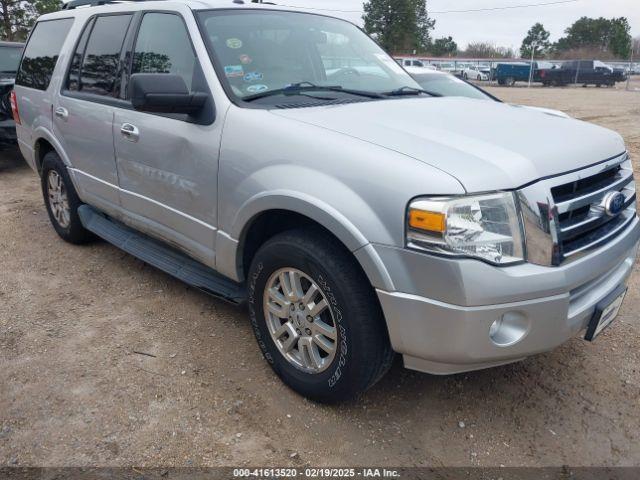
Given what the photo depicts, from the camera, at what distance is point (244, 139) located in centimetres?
270

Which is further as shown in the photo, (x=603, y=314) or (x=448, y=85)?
(x=448, y=85)

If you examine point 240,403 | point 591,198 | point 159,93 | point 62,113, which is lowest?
point 240,403

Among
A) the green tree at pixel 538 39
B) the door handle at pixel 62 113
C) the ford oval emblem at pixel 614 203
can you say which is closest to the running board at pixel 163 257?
the door handle at pixel 62 113

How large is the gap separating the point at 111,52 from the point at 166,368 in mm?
2224

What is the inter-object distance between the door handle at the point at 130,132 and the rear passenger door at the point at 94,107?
0.20 m

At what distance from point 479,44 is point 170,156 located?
293ft

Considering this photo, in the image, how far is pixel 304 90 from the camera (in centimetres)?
306

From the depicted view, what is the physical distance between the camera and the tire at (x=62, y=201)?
452 centimetres

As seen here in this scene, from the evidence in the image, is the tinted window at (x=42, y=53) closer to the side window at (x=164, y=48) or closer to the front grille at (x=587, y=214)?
the side window at (x=164, y=48)

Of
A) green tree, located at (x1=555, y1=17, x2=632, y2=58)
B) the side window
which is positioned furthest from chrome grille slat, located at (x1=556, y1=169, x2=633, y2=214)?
green tree, located at (x1=555, y1=17, x2=632, y2=58)

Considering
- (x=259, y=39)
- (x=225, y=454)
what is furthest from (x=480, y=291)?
(x=259, y=39)

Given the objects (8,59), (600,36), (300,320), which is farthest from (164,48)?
(600,36)

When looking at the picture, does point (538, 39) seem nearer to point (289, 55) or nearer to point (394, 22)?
point (394, 22)

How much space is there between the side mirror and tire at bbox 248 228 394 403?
848mm
